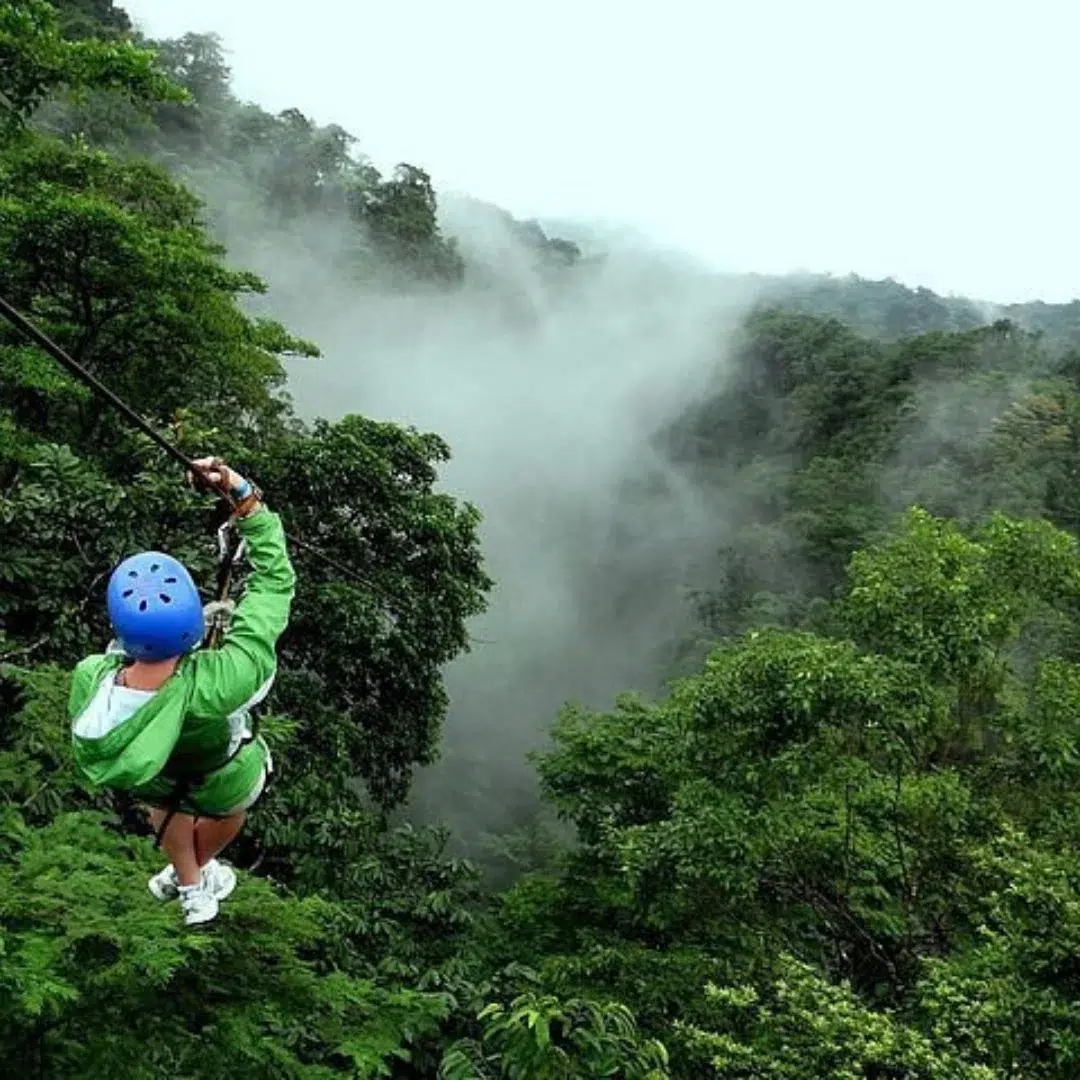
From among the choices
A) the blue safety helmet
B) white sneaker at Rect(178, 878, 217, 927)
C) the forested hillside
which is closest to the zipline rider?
the blue safety helmet

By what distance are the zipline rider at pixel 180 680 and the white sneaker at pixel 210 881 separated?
315 mm

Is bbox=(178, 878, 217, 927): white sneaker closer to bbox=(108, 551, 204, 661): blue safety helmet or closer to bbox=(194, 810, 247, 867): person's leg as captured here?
bbox=(194, 810, 247, 867): person's leg

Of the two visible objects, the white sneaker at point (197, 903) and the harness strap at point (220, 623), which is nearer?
the harness strap at point (220, 623)

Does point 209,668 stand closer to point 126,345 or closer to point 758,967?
point 758,967

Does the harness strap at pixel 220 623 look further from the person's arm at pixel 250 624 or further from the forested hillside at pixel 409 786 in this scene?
the forested hillside at pixel 409 786

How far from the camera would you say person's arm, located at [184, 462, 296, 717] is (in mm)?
2150

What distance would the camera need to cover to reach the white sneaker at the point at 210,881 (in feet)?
8.86

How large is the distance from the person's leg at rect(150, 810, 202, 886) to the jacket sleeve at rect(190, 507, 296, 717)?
476 mm

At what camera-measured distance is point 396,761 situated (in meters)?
12.1

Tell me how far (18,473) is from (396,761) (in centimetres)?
522

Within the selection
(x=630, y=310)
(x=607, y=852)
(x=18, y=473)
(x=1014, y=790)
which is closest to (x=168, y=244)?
(x=18, y=473)

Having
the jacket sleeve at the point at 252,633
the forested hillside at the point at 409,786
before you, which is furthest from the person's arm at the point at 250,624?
the forested hillside at the point at 409,786

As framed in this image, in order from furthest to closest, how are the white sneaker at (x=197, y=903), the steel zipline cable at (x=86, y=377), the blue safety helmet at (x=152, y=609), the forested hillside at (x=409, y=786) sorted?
the forested hillside at (x=409, y=786) → the white sneaker at (x=197, y=903) → the blue safety helmet at (x=152, y=609) → the steel zipline cable at (x=86, y=377)

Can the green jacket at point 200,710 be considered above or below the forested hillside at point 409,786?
below
